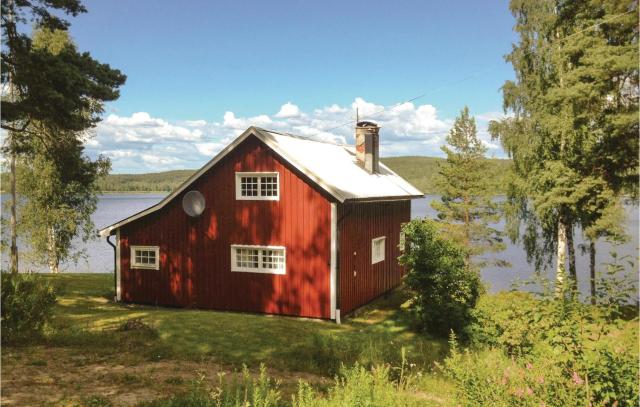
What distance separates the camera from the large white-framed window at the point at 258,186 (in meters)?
17.8

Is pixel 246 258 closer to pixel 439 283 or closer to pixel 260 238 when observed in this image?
pixel 260 238

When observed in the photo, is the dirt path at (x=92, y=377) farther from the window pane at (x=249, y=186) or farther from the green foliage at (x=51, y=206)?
the green foliage at (x=51, y=206)

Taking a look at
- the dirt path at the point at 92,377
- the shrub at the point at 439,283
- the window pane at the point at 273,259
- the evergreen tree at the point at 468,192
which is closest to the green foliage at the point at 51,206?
the window pane at the point at 273,259

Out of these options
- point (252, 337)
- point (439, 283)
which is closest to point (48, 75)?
point (252, 337)

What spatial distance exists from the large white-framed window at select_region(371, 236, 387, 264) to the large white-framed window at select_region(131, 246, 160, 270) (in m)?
9.34

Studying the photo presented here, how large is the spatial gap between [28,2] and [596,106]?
20.6 metres

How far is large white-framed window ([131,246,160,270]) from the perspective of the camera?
19453mm

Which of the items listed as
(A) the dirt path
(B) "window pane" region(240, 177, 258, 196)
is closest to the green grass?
(A) the dirt path

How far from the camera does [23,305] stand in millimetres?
10375

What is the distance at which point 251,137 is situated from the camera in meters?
18.1

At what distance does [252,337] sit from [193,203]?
7.12m

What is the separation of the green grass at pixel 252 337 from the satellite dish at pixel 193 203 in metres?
4.02

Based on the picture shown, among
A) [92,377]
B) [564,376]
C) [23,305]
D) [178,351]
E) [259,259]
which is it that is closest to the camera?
[564,376]

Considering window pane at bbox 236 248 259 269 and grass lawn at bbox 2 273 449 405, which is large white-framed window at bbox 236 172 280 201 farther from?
grass lawn at bbox 2 273 449 405
